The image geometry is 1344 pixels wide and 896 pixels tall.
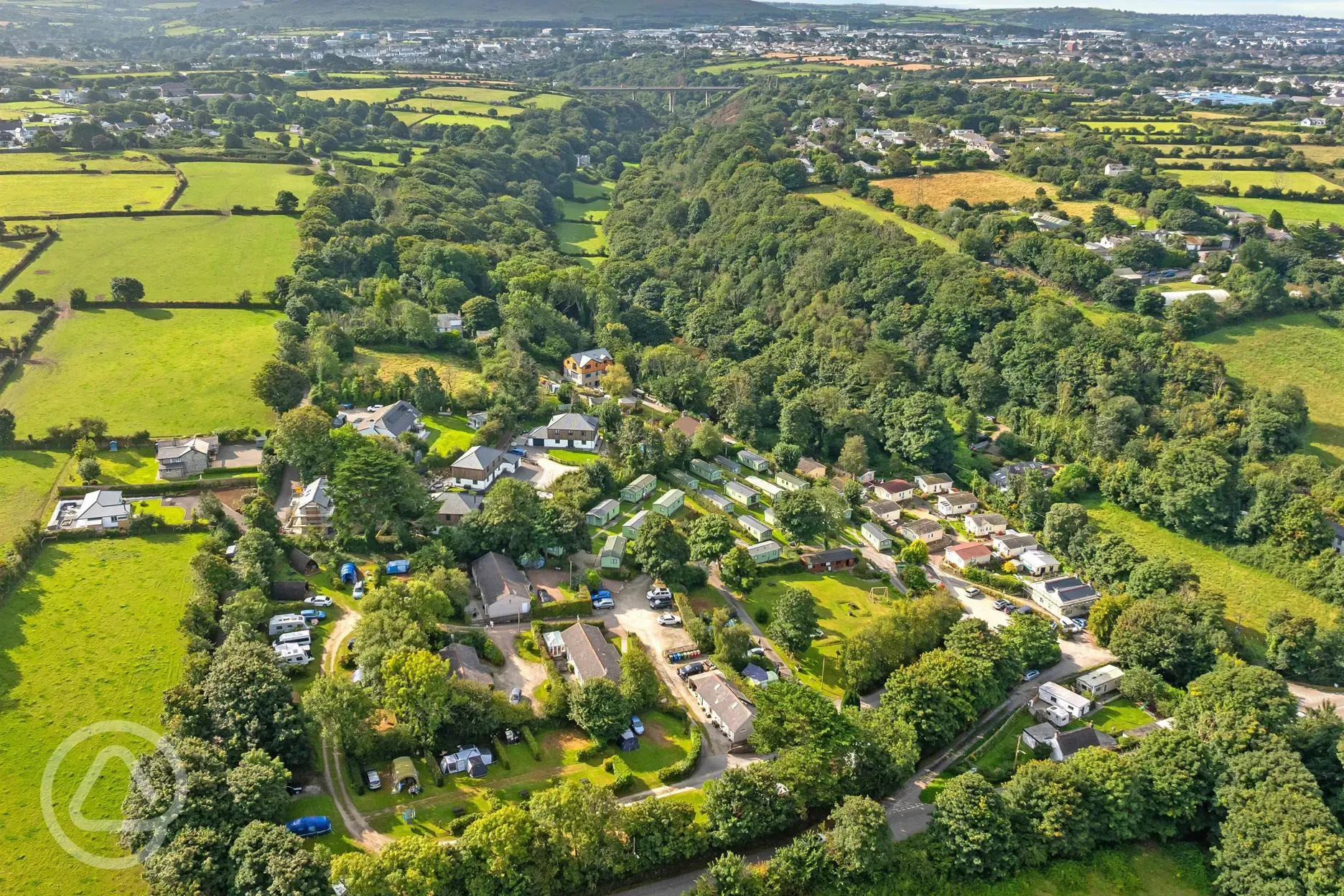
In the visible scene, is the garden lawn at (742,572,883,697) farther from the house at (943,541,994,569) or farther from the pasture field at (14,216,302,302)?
the pasture field at (14,216,302,302)

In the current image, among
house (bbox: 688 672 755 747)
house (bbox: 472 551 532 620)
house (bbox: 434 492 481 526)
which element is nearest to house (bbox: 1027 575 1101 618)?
house (bbox: 688 672 755 747)

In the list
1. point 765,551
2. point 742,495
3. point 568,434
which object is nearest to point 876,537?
point 765,551

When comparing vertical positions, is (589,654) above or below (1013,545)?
above

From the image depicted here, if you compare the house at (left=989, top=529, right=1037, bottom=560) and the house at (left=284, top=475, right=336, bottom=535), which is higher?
the house at (left=284, top=475, right=336, bottom=535)

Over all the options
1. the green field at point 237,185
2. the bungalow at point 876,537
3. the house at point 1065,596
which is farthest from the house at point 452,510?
the green field at point 237,185

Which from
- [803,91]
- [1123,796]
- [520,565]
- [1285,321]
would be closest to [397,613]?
[520,565]

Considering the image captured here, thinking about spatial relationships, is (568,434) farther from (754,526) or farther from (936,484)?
(936,484)
